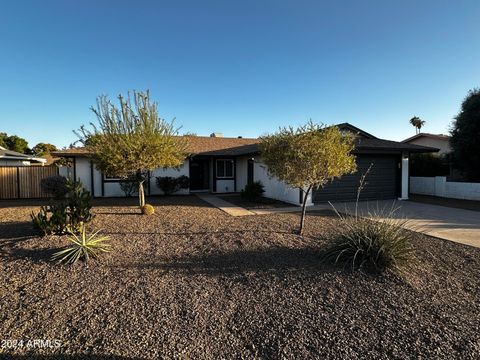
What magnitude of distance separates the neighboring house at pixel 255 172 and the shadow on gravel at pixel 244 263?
5615mm

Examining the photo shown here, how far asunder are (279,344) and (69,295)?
3.16m

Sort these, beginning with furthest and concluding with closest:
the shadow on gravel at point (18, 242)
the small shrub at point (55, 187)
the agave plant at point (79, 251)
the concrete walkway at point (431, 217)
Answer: the small shrub at point (55, 187) < the concrete walkway at point (431, 217) < the shadow on gravel at point (18, 242) < the agave plant at point (79, 251)

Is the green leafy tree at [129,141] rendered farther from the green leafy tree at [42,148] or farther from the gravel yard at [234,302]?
the green leafy tree at [42,148]

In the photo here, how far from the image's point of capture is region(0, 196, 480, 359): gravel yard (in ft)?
9.57

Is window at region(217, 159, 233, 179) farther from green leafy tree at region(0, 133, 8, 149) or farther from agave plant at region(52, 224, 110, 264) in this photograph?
green leafy tree at region(0, 133, 8, 149)

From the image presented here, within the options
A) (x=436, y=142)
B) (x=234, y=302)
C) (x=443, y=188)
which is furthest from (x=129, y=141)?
(x=436, y=142)

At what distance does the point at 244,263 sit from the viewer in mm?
5215

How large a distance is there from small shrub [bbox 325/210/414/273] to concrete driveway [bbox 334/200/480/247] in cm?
286

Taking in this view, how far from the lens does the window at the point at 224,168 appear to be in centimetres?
1869

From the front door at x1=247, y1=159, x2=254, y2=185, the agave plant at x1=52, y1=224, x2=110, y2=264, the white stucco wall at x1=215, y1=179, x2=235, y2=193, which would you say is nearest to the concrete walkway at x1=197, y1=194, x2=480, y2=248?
the front door at x1=247, y1=159, x2=254, y2=185

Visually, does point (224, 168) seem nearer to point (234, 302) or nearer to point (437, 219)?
point (437, 219)

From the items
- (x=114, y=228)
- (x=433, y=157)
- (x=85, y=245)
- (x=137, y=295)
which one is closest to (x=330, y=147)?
(x=137, y=295)

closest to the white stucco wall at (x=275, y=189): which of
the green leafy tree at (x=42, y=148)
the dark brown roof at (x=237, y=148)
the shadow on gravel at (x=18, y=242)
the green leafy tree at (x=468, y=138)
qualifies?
the dark brown roof at (x=237, y=148)

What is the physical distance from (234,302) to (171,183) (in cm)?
1366
